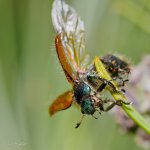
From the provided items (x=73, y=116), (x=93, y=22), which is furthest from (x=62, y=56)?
(x=93, y=22)

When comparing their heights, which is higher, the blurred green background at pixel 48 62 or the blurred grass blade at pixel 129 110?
the blurred grass blade at pixel 129 110

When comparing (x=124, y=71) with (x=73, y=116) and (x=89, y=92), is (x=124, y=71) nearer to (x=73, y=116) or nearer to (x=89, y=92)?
(x=89, y=92)

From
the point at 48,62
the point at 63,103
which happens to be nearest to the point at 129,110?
the point at 63,103

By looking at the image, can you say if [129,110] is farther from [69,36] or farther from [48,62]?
[48,62]

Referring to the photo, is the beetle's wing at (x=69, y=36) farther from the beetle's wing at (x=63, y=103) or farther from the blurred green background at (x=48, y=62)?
the blurred green background at (x=48, y=62)

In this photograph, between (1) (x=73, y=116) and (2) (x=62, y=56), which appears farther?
(1) (x=73, y=116)

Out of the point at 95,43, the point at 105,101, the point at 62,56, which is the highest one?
the point at 62,56

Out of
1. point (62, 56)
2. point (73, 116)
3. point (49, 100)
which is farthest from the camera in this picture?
point (49, 100)

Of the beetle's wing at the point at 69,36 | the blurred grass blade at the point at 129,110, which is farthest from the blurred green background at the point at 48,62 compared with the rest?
the blurred grass blade at the point at 129,110
